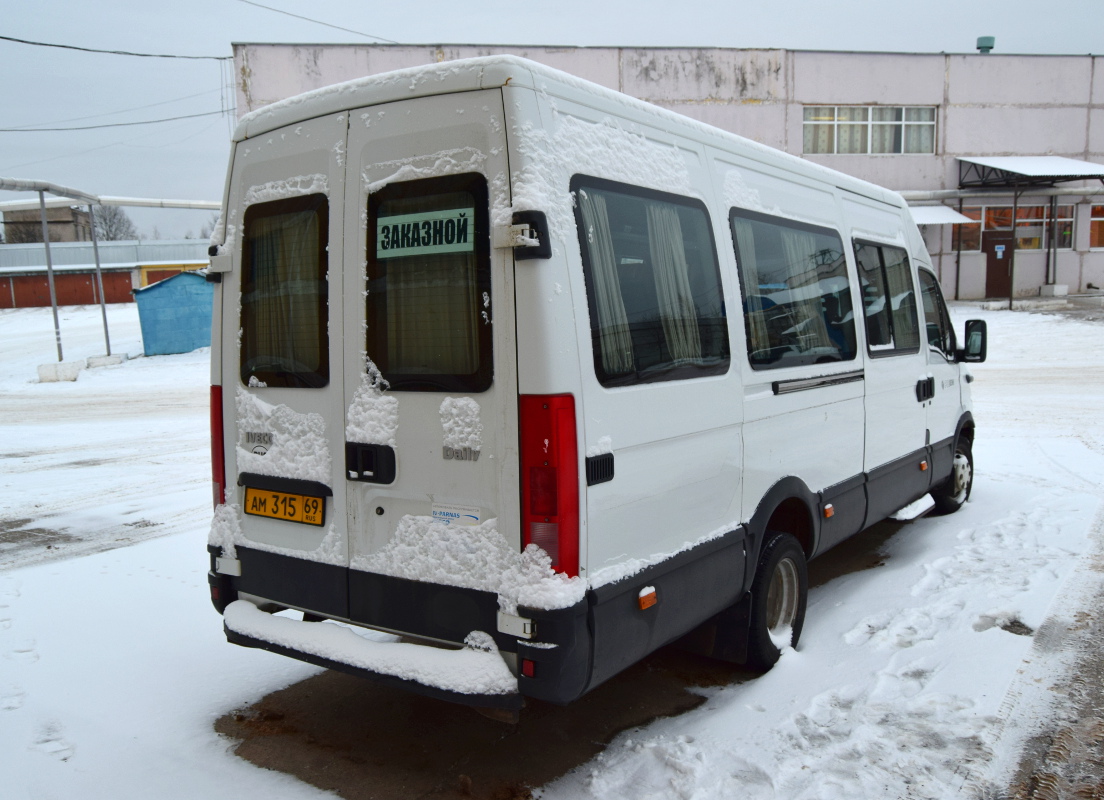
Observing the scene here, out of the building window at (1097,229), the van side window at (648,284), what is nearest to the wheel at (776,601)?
the van side window at (648,284)

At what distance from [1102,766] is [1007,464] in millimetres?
5951

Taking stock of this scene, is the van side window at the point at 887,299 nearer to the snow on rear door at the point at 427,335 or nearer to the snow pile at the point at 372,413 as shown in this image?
the snow on rear door at the point at 427,335

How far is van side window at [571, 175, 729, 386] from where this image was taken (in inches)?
114

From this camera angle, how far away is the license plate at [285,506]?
10.7 feet

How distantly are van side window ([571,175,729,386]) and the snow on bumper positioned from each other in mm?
1090

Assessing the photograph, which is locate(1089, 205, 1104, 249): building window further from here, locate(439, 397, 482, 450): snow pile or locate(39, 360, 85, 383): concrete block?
locate(439, 397, 482, 450): snow pile

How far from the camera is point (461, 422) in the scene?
2852 millimetres

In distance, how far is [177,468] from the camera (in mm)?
9031

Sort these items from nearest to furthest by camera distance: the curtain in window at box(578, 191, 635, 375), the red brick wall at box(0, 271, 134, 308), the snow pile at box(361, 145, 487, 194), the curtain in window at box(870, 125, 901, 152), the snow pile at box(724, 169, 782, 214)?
1. the snow pile at box(361, 145, 487, 194)
2. the curtain in window at box(578, 191, 635, 375)
3. the snow pile at box(724, 169, 782, 214)
4. the curtain in window at box(870, 125, 901, 152)
5. the red brick wall at box(0, 271, 134, 308)

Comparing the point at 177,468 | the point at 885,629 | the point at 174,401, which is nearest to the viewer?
the point at 885,629

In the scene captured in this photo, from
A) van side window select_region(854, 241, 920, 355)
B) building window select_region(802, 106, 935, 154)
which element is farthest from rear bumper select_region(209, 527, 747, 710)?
building window select_region(802, 106, 935, 154)

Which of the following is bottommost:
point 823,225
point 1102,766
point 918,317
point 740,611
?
point 1102,766

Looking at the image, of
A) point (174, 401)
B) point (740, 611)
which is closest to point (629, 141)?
point (740, 611)

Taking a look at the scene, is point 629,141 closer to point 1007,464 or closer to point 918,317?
point 918,317
